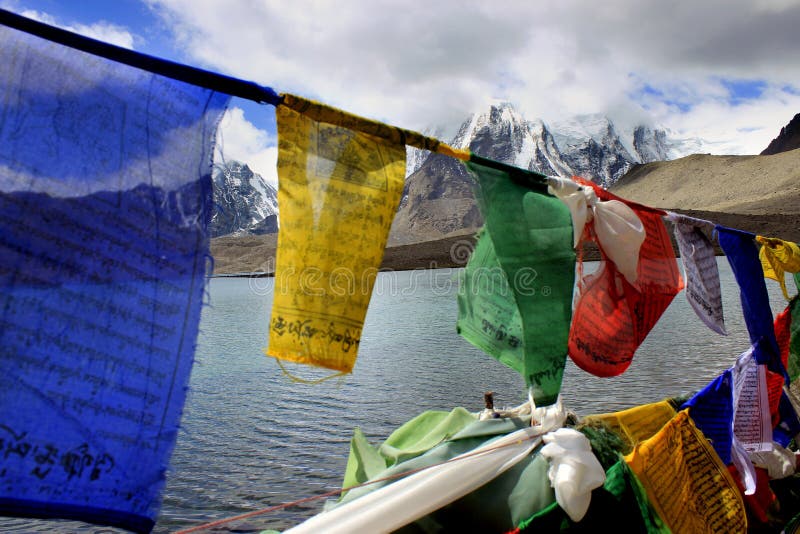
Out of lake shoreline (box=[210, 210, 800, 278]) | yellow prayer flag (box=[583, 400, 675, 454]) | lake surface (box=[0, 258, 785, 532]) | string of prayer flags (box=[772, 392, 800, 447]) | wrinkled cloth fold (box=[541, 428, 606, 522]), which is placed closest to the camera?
wrinkled cloth fold (box=[541, 428, 606, 522])

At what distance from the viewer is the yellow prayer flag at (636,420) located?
10.5 ft

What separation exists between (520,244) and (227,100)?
4.39 ft

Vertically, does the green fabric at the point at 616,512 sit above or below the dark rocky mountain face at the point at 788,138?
below

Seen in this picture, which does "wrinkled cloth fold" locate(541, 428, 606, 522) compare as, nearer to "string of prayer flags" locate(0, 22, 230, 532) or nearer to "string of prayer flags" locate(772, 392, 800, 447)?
"string of prayer flags" locate(0, 22, 230, 532)

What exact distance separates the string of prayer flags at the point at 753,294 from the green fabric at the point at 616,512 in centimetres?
171

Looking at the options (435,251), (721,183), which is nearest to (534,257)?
(435,251)

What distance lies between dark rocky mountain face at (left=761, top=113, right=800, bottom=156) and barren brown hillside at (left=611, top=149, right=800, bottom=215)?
27765 mm

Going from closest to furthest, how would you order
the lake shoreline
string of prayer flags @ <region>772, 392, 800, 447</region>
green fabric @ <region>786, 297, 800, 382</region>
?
string of prayer flags @ <region>772, 392, 800, 447</region> → green fabric @ <region>786, 297, 800, 382</region> → the lake shoreline

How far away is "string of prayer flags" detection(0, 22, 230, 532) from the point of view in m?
1.36

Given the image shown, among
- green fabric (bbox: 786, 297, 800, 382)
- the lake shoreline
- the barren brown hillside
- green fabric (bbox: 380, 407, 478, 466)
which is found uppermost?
the barren brown hillside

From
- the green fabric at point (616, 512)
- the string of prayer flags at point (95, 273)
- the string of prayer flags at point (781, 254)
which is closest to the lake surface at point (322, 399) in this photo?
the string of prayer flags at point (95, 273)

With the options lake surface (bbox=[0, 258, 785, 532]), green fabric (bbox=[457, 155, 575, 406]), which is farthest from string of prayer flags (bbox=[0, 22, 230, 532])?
green fabric (bbox=[457, 155, 575, 406])

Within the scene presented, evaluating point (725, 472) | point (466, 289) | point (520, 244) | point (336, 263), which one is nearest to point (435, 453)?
point (466, 289)

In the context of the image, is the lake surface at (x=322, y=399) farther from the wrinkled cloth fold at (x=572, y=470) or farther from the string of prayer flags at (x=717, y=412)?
the string of prayer flags at (x=717, y=412)
